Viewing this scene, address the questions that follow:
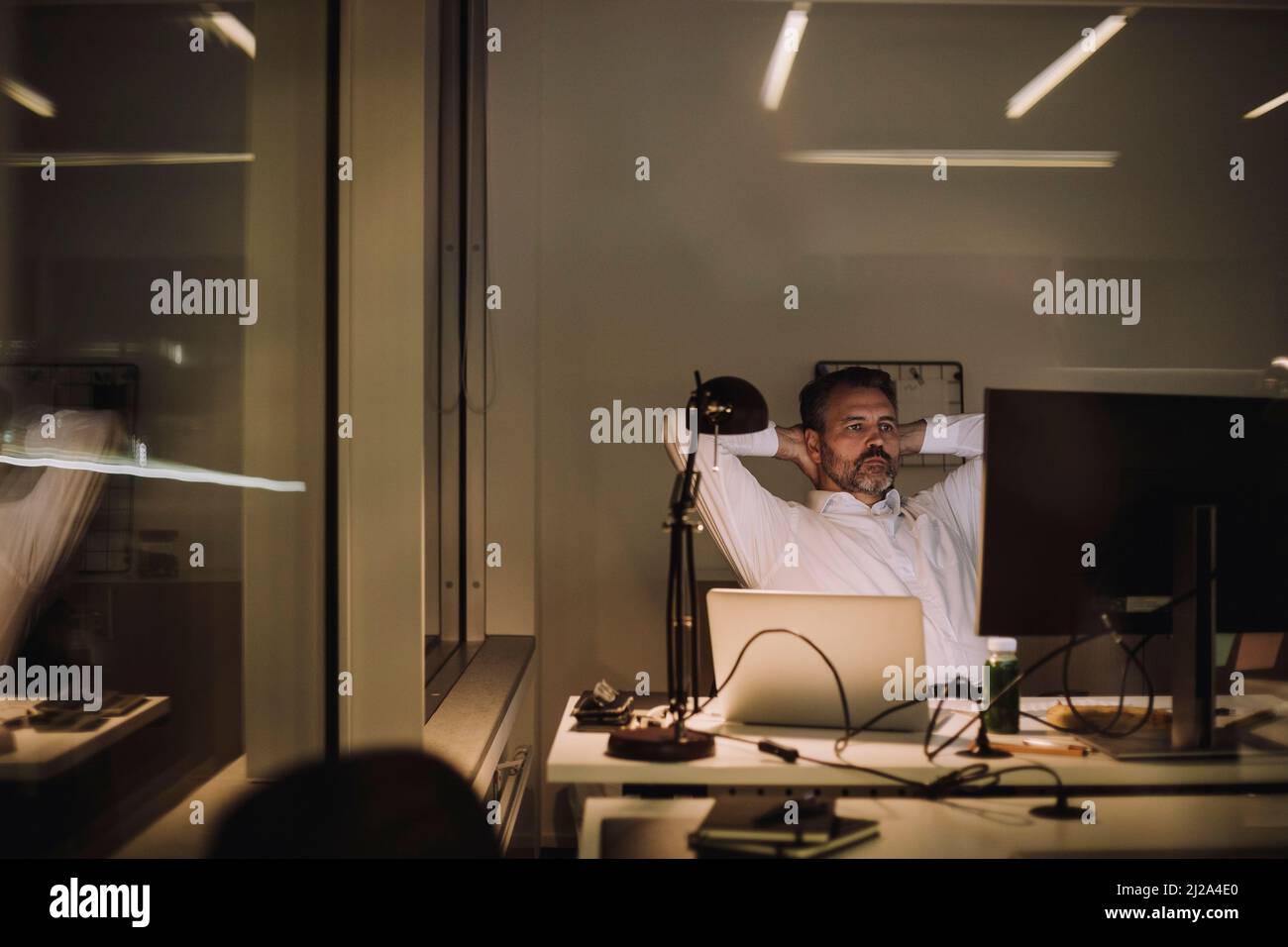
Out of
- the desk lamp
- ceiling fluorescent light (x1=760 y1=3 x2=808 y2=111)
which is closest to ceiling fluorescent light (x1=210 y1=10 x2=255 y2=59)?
the desk lamp

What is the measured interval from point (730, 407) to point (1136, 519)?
0.68m

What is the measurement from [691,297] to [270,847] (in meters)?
2.44

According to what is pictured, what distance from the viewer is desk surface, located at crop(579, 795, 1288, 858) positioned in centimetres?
129

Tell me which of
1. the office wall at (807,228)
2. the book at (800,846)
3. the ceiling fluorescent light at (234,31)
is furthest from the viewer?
the office wall at (807,228)

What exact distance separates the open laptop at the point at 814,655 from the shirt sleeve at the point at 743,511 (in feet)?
3.81

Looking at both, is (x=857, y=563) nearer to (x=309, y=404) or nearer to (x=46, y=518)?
(x=309, y=404)

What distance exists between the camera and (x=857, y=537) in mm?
2926

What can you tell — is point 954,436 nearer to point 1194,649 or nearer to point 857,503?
point 857,503

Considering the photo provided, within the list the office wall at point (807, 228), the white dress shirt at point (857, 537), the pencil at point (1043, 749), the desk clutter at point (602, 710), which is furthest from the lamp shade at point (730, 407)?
the office wall at point (807, 228)

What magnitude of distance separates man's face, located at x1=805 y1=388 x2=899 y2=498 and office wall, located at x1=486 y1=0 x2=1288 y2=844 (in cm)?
32

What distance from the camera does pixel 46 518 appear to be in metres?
0.97

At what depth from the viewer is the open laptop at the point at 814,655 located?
4.96 ft

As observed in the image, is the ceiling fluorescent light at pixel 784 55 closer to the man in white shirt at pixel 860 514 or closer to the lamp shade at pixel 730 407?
the man in white shirt at pixel 860 514
